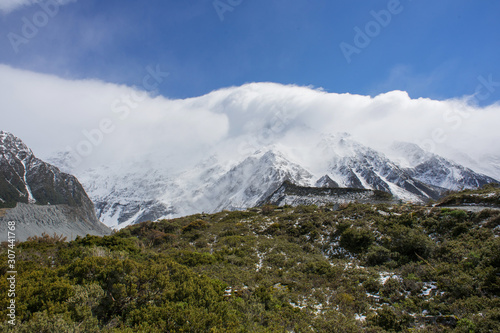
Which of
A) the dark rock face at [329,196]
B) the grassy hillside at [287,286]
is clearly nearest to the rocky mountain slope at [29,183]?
the dark rock face at [329,196]

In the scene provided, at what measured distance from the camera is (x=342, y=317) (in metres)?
8.79

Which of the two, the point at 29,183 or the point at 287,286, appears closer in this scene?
the point at 287,286

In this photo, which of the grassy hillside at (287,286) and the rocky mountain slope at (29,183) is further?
the rocky mountain slope at (29,183)

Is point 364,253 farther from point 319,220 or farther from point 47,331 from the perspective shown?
point 47,331

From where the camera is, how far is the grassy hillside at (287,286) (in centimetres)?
701

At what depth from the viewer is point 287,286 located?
39.2 feet

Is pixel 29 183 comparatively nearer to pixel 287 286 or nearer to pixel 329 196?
pixel 329 196

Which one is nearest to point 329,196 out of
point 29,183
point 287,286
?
point 287,286

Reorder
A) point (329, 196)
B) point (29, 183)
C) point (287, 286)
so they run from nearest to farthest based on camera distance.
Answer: point (287, 286), point (329, 196), point (29, 183)

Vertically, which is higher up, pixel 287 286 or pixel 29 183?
pixel 29 183

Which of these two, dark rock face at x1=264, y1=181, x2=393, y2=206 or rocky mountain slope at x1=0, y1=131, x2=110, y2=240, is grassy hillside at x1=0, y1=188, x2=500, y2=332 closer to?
dark rock face at x1=264, y1=181, x2=393, y2=206

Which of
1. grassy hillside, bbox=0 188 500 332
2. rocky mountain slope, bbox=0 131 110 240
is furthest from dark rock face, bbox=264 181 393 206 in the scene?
rocky mountain slope, bbox=0 131 110 240

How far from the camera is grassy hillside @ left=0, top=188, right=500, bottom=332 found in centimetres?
701

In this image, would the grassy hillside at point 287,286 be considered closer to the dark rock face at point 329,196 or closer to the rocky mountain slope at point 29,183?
the dark rock face at point 329,196
